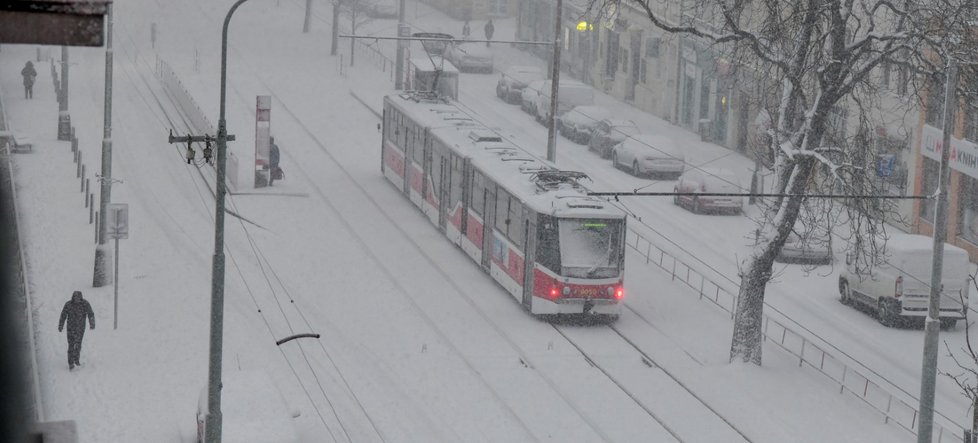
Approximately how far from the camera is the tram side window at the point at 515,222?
2842cm

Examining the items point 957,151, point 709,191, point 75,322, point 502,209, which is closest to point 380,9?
point 709,191

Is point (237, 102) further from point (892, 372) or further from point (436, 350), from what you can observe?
point (892, 372)

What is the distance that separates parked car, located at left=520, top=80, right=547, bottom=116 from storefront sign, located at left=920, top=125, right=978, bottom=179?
35897 millimetres

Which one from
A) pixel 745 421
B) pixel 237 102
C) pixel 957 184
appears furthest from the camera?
pixel 237 102

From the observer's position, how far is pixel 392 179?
3969cm

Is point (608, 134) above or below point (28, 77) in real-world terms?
below

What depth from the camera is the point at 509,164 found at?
30984 millimetres

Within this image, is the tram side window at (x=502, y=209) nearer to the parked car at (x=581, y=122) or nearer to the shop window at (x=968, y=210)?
the shop window at (x=968, y=210)

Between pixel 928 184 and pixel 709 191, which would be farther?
pixel 709 191

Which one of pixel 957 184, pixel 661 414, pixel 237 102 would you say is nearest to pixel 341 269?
pixel 661 414

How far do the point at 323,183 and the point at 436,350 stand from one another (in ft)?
51.0

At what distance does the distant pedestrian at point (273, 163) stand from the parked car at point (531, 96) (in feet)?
53.5

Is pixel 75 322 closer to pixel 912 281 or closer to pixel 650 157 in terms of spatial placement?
pixel 912 281

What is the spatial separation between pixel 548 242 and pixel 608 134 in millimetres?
20574
